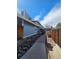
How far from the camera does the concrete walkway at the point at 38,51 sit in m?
1.31

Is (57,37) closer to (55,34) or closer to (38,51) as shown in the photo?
(55,34)

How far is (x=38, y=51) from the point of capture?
1.32 m

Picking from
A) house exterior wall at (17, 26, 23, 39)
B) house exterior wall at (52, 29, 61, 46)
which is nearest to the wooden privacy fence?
house exterior wall at (52, 29, 61, 46)

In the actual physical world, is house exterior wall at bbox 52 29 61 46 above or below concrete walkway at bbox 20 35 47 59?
above

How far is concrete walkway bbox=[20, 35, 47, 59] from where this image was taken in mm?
1307

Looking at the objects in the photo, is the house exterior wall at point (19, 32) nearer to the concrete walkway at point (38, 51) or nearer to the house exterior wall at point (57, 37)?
the concrete walkway at point (38, 51)

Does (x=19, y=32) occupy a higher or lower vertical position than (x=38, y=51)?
higher

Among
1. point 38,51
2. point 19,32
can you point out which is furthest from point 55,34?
point 19,32

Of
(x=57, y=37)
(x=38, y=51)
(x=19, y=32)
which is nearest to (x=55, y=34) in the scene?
(x=57, y=37)

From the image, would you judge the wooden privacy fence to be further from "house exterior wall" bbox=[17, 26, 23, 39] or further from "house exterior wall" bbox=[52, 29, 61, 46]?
"house exterior wall" bbox=[17, 26, 23, 39]
